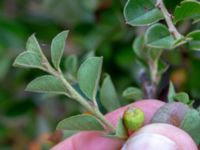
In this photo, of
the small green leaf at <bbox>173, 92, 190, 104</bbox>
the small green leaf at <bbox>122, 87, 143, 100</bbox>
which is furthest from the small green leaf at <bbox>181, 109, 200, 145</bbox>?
the small green leaf at <bbox>122, 87, 143, 100</bbox>

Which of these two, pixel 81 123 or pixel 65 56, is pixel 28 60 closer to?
pixel 81 123

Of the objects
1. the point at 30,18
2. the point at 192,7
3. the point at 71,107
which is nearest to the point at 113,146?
the point at 192,7

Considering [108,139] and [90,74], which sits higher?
[90,74]

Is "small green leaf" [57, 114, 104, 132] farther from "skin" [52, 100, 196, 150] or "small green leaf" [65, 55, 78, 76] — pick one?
"small green leaf" [65, 55, 78, 76]

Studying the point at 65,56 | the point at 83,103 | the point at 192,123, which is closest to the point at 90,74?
the point at 83,103

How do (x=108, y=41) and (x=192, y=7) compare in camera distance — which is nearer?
(x=192, y=7)

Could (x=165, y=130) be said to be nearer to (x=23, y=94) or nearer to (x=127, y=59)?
(x=127, y=59)
